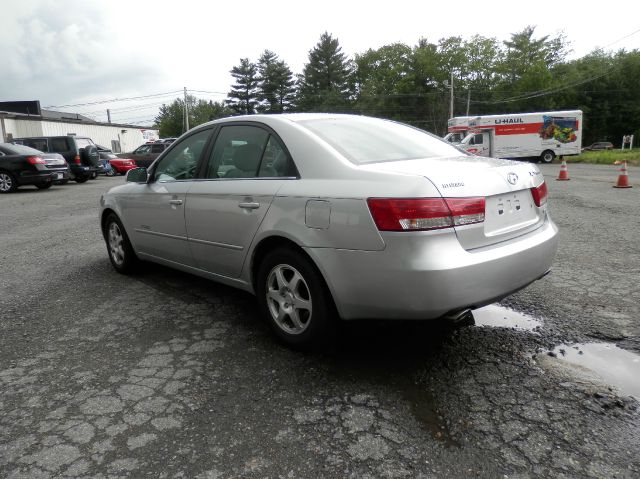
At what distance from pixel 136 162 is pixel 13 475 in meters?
26.7

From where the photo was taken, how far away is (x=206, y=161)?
12.9ft

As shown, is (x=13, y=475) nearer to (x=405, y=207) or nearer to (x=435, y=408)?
(x=435, y=408)

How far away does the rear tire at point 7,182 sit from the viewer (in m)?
15.5

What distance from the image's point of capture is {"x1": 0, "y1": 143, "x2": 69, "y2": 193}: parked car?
50.6ft

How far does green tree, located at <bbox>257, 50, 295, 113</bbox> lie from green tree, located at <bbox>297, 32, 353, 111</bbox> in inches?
92.8

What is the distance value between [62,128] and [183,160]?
125 ft

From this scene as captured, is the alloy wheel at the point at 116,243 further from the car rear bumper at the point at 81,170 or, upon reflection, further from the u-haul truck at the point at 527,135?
the u-haul truck at the point at 527,135

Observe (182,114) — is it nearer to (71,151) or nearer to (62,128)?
(62,128)

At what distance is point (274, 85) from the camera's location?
7250 cm

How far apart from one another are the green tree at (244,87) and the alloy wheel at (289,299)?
2853 inches

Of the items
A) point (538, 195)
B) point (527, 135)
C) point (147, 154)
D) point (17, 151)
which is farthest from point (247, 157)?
point (527, 135)

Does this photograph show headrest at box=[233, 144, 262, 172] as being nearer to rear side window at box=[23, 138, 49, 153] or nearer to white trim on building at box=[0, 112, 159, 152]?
rear side window at box=[23, 138, 49, 153]

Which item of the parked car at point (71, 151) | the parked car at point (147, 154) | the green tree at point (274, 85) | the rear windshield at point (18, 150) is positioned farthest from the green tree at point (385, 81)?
the rear windshield at point (18, 150)

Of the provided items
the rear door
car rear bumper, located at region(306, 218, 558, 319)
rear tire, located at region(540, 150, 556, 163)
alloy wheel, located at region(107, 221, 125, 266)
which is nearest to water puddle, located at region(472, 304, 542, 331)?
car rear bumper, located at region(306, 218, 558, 319)
